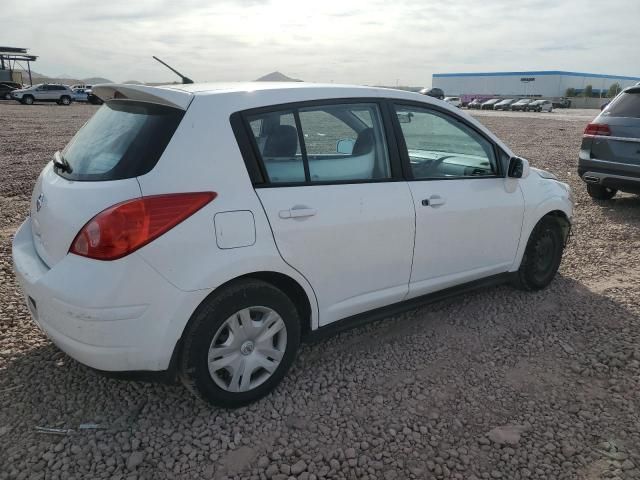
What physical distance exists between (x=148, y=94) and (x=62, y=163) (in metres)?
0.66

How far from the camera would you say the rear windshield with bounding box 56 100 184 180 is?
2.52 meters

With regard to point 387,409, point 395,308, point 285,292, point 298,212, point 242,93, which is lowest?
point 387,409

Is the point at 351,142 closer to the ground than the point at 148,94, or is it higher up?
closer to the ground

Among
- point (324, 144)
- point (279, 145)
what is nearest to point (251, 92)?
point (279, 145)

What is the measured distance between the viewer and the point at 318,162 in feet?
10.1

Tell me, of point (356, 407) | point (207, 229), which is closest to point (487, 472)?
point (356, 407)

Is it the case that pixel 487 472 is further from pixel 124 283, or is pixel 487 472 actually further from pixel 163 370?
pixel 124 283

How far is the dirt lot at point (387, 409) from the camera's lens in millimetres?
2516

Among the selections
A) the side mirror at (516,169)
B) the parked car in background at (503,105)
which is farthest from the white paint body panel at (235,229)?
the parked car in background at (503,105)

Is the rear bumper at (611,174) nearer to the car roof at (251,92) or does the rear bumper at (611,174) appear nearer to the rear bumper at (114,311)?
the car roof at (251,92)

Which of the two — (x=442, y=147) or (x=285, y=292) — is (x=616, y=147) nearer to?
(x=442, y=147)

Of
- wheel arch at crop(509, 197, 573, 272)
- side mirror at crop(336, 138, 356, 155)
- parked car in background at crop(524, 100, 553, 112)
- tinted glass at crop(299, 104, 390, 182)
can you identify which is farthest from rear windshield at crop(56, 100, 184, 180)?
parked car in background at crop(524, 100, 553, 112)

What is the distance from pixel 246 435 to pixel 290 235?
3.45ft

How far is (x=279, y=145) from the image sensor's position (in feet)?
9.53
